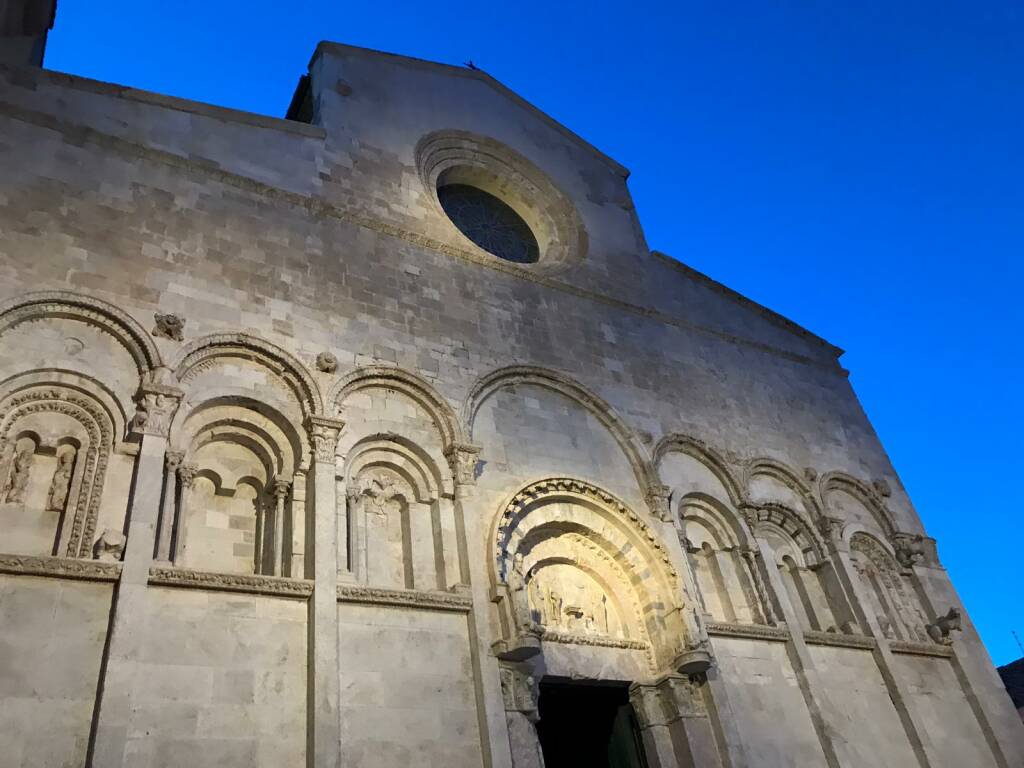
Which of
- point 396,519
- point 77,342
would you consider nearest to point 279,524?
point 396,519

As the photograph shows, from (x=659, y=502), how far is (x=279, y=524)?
4536 millimetres

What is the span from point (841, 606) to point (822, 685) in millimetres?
1610

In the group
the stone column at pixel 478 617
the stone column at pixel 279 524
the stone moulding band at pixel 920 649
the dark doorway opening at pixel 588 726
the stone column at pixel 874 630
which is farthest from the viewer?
the stone moulding band at pixel 920 649

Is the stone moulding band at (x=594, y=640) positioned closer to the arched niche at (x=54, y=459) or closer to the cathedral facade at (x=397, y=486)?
the cathedral facade at (x=397, y=486)

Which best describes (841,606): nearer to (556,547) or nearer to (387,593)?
(556,547)

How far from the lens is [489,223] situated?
496 inches

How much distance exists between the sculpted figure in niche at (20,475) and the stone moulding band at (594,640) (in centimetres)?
479

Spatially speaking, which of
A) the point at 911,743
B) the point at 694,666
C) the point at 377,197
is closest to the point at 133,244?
the point at 377,197

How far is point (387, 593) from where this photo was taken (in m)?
7.14

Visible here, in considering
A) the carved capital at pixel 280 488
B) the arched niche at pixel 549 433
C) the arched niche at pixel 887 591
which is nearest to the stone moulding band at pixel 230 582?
the carved capital at pixel 280 488

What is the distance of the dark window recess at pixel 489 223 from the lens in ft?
39.9

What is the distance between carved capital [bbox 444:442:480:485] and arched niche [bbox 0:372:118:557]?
10.4 feet

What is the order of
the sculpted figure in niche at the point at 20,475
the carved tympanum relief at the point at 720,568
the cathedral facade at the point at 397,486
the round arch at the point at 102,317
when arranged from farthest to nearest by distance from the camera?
the carved tympanum relief at the point at 720,568
the round arch at the point at 102,317
the sculpted figure in niche at the point at 20,475
the cathedral facade at the point at 397,486

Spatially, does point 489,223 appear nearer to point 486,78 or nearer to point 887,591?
point 486,78
